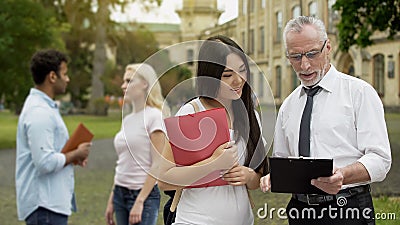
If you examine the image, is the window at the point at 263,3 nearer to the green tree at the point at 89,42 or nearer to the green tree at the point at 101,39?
the green tree at the point at 101,39

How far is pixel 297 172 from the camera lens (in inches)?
92.0

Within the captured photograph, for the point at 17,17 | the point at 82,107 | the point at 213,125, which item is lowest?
the point at 82,107

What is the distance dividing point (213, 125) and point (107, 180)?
32.9 feet

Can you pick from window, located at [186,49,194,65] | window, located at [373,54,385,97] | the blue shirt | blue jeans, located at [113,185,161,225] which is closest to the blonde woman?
blue jeans, located at [113,185,161,225]

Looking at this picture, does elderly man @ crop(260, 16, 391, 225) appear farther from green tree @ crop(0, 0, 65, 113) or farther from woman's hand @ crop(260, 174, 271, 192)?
green tree @ crop(0, 0, 65, 113)

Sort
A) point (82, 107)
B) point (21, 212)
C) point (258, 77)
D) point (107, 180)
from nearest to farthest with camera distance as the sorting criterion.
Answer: point (258, 77) → point (21, 212) → point (107, 180) → point (82, 107)

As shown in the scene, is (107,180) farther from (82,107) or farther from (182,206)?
(82,107)

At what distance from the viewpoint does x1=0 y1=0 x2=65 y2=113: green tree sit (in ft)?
55.5

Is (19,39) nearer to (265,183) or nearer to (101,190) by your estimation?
(101,190)

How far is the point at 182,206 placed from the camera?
265 cm

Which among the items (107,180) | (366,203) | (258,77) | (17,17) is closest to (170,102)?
(258,77)

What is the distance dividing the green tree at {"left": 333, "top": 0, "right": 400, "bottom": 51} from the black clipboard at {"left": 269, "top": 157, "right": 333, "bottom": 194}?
6.68 meters

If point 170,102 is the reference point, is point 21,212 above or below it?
below

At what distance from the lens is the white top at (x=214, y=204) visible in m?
2.60
